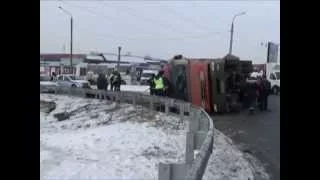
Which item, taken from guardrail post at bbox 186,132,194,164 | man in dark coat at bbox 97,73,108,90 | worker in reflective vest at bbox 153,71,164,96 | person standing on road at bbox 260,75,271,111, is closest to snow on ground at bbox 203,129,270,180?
guardrail post at bbox 186,132,194,164

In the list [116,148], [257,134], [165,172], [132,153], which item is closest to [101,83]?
[257,134]

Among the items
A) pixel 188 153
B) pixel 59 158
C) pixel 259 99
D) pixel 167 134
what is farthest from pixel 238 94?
pixel 188 153

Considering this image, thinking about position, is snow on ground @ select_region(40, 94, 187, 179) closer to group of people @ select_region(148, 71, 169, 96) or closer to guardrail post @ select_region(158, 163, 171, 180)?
group of people @ select_region(148, 71, 169, 96)

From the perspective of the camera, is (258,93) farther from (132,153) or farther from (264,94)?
(132,153)

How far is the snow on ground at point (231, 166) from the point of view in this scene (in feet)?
29.6

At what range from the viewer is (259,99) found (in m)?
24.9

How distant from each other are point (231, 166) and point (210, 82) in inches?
562

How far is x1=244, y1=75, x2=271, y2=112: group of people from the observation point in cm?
2444

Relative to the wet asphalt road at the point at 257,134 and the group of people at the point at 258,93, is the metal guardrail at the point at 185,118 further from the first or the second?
the group of people at the point at 258,93

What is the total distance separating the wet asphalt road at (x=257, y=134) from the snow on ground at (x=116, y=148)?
145 centimetres
